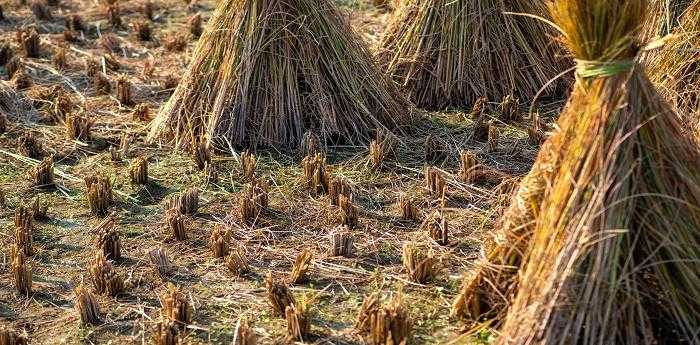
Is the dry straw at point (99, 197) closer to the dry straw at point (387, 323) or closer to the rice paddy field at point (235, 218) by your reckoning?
the rice paddy field at point (235, 218)

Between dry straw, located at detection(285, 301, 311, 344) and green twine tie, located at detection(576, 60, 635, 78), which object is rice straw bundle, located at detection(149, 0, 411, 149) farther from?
green twine tie, located at detection(576, 60, 635, 78)

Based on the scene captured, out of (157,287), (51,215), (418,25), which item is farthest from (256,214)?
(418,25)

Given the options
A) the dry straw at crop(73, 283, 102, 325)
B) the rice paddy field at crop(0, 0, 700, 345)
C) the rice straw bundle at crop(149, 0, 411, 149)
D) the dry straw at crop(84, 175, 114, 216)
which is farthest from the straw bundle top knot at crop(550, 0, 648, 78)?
the dry straw at crop(84, 175, 114, 216)

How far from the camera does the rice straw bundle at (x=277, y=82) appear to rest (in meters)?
5.71

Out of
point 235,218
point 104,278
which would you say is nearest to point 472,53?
point 235,218

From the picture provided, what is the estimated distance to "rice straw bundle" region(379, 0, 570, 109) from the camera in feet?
20.7

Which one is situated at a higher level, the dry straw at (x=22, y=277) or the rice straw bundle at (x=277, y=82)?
the rice straw bundle at (x=277, y=82)

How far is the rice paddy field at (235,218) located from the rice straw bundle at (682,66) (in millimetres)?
694

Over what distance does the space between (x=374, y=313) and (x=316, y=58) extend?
2323mm

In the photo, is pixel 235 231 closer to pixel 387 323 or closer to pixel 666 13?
pixel 387 323

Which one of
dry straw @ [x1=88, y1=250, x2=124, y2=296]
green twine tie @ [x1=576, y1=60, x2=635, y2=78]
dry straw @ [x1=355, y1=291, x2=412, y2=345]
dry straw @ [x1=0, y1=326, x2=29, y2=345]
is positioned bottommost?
dry straw @ [x1=0, y1=326, x2=29, y2=345]

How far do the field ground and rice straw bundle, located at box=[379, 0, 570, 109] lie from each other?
0.63ft

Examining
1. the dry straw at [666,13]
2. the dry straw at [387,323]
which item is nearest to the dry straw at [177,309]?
the dry straw at [387,323]

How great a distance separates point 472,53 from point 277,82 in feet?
4.23
